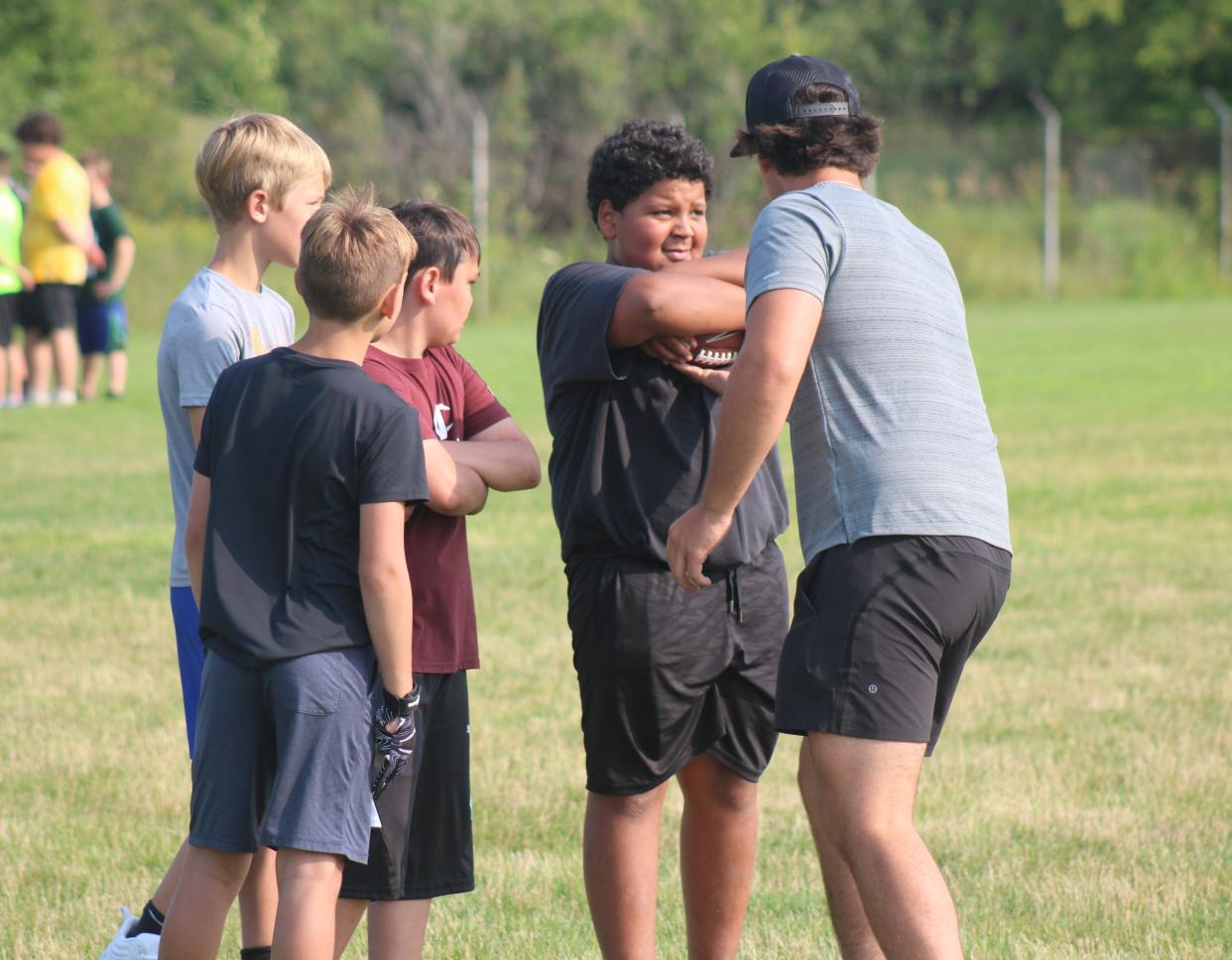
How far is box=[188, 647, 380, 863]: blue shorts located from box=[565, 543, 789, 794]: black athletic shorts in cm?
59

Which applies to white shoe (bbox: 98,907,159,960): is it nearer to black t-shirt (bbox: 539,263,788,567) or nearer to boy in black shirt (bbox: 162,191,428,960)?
boy in black shirt (bbox: 162,191,428,960)

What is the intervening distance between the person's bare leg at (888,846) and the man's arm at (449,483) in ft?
2.49

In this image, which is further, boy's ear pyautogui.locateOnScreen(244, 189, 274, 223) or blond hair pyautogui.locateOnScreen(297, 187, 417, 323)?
boy's ear pyautogui.locateOnScreen(244, 189, 274, 223)

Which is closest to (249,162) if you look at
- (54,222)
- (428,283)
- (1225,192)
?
(428,283)

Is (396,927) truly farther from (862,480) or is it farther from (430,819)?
(862,480)

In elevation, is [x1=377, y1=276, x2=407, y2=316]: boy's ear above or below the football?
above

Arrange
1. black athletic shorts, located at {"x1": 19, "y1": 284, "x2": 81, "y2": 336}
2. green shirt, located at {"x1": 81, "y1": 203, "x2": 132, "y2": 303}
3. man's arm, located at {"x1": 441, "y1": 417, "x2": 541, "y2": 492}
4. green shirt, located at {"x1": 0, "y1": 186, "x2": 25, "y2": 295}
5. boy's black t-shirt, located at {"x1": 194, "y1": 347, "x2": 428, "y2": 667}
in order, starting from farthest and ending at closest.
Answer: green shirt, located at {"x1": 81, "y1": 203, "x2": 132, "y2": 303}, black athletic shorts, located at {"x1": 19, "y1": 284, "x2": 81, "y2": 336}, green shirt, located at {"x1": 0, "y1": 186, "x2": 25, "y2": 295}, man's arm, located at {"x1": 441, "y1": 417, "x2": 541, "y2": 492}, boy's black t-shirt, located at {"x1": 194, "y1": 347, "x2": 428, "y2": 667}

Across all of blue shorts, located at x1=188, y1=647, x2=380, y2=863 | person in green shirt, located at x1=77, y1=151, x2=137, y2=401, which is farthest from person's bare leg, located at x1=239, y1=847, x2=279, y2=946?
person in green shirt, located at x1=77, y1=151, x2=137, y2=401

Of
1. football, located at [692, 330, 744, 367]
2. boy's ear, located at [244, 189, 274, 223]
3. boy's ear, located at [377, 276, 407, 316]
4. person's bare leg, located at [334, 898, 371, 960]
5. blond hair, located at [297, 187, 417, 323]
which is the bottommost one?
person's bare leg, located at [334, 898, 371, 960]

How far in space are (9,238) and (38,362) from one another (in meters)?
1.78

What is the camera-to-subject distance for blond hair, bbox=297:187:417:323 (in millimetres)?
2836

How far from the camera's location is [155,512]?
9.40m

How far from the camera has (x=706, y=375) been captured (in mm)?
3268

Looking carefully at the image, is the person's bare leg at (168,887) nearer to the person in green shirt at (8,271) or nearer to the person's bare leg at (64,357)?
the person in green shirt at (8,271)
